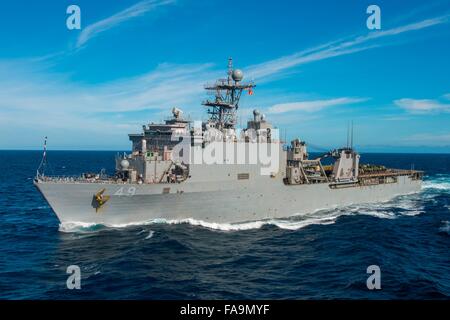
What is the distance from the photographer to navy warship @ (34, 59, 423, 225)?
23.2m

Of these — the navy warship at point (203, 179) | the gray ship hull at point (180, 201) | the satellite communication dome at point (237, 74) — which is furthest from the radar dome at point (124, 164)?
the satellite communication dome at point (237, 74)

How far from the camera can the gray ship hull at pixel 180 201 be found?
22859 millimetres

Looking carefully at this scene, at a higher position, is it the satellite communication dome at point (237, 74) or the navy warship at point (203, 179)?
the satellite communication dome at point (237, 74)

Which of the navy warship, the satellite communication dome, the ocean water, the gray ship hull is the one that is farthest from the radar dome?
the satellite communication dome

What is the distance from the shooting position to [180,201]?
80.6 ft

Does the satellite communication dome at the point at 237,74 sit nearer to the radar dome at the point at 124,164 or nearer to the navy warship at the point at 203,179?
the navy warship at the point at 203,179

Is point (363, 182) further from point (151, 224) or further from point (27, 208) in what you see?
point (27, 208)

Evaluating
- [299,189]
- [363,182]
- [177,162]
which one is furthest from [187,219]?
[363,182]

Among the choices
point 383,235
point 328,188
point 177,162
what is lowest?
point 383,235

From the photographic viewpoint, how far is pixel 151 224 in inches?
A: 968

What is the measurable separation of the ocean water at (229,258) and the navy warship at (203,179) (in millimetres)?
967

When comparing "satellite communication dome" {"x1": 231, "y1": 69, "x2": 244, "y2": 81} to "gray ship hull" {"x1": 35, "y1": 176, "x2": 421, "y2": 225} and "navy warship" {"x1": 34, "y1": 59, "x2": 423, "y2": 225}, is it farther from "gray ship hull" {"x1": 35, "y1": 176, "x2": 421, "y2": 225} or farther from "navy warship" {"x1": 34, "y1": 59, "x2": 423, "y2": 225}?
"gray ship hull" {"x1": 35, "y1": 176, "x2": 421, "y2": 225}
